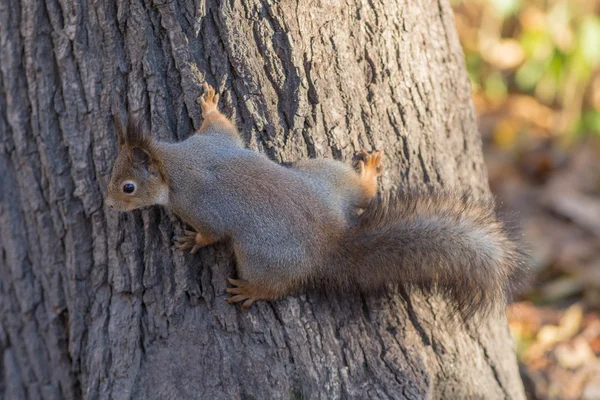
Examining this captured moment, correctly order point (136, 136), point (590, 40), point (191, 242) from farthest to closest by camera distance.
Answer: point (590, 40), point (191, 242), point (136, 136)

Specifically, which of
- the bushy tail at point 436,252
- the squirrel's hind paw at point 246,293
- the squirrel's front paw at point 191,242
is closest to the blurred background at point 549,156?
the bushy tail at point 436,252

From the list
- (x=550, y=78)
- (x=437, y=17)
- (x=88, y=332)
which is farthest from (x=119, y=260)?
(x=550, y=78)

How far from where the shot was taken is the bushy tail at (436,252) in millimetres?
2100

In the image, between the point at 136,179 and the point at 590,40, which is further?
the point at 590,40

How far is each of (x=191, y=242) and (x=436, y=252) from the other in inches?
31.6

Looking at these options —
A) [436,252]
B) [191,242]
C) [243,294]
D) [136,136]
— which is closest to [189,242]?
[191,242]

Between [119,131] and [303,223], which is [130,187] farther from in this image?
[303,223]

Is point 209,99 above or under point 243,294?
above

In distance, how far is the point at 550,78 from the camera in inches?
217

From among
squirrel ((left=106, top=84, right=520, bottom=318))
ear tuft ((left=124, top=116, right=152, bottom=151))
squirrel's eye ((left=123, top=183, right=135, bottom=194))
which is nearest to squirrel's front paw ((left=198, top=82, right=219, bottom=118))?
squirrel ((left=106, top=84, right=520, bottom=318))

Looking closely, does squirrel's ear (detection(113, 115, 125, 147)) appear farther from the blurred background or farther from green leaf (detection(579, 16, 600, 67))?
green leaf (detection(579, 16, 600, 67))

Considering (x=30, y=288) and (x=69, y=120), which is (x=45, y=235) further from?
(x=69, y=120)

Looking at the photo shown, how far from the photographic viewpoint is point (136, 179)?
2.20 m

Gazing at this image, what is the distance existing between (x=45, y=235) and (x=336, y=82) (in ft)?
4.02
